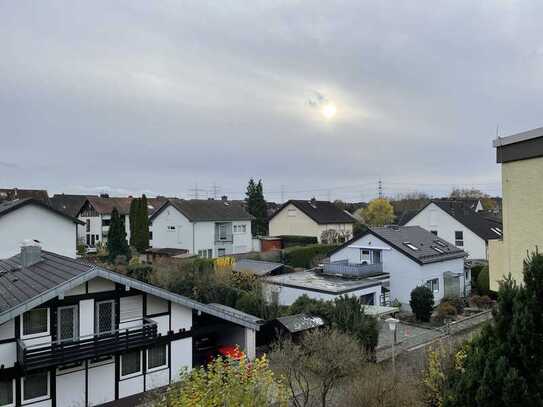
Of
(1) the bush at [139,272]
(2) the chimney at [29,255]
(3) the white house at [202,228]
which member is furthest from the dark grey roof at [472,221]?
(2) the chimney at [29,255]

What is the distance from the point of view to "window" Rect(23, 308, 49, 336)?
12867mm

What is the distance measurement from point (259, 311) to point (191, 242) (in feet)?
82.4

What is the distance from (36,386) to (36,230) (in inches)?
896

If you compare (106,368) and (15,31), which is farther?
(15,31)

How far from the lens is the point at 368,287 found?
82.1 feet

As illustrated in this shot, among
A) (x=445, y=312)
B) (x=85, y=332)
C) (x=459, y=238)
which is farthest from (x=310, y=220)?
(x=85, y=332)

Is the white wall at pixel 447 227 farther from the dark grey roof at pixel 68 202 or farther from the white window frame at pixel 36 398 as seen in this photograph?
the dark grey roof at pixel 68 202

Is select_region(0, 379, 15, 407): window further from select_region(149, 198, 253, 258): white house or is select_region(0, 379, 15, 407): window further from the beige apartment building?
select_region(149, 198, 253, 258): white house

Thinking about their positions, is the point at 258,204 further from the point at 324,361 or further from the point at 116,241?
the point at 324,361

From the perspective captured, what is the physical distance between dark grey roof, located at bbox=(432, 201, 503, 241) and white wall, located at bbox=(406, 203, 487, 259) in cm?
38

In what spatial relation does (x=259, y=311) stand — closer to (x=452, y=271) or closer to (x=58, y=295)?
(x=58, y=295)

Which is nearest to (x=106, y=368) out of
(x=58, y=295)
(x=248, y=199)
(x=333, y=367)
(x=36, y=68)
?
(x=58, y=295)

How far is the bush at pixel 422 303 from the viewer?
78.4ft

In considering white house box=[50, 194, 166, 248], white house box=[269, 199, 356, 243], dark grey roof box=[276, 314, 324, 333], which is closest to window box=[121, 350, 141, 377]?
dark grey roof box=[276, 314, 324, 333]
